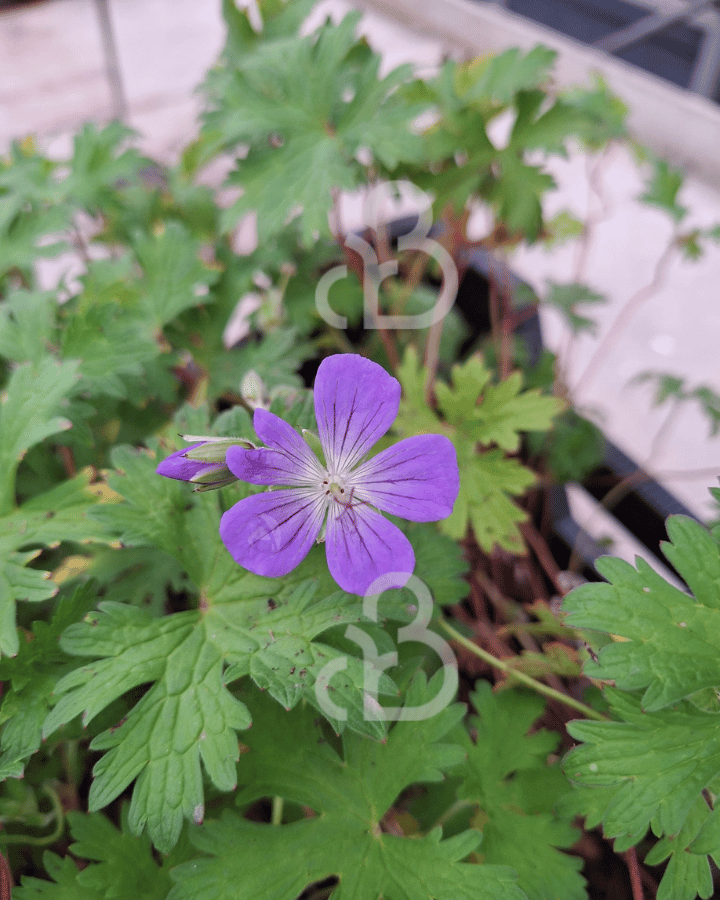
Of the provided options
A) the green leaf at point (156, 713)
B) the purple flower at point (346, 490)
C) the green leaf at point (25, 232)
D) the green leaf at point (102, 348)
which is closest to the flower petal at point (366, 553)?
the purple flower at point (346, 490)

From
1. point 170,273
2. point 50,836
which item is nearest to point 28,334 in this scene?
point 170,273

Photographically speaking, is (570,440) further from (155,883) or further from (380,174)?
(155,883)

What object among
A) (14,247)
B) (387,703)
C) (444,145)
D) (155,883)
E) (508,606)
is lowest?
(508,606)

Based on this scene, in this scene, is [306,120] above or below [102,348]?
above

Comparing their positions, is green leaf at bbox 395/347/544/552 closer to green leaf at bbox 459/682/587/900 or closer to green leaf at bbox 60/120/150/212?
green leaf at bbox 459/682/587/900

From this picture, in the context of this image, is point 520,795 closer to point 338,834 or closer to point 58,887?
point 338,834

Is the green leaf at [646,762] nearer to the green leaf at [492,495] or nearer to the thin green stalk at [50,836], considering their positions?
the green leaf at [492,495]

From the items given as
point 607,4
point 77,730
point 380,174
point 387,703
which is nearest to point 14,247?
point 380,174

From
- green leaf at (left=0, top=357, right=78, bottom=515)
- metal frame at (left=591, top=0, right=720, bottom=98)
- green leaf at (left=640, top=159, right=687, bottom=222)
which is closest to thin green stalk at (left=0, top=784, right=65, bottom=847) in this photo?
green leaf at (left=0, top=357, right=78, bottom=515)
